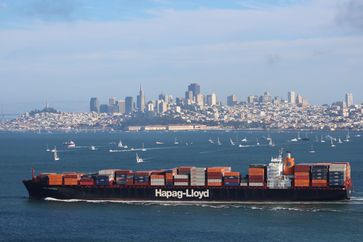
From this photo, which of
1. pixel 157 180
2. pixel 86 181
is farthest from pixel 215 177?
pixel 86 181

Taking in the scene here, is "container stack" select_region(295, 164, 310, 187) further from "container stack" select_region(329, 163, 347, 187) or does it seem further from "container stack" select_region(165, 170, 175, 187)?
"container stack" select_region(165, 170, 175, 187)

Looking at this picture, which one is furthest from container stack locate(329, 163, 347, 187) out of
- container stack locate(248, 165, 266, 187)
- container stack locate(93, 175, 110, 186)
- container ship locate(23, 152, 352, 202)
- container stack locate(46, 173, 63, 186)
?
container stack locate(46, 173, 63, 186)

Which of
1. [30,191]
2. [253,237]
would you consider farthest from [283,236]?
[30,191]

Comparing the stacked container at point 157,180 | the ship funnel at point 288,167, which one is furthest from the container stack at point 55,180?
the ship funnel at point 288,167

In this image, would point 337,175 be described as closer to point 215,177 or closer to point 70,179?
point 215,177

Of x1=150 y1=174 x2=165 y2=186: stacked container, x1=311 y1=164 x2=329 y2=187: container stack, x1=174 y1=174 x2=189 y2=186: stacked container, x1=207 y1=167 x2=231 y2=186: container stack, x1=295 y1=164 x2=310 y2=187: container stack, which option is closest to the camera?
x1=311 y1=164 x2=329 y2=187: container stack

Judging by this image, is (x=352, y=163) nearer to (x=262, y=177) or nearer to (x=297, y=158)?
(x=297, y=158)

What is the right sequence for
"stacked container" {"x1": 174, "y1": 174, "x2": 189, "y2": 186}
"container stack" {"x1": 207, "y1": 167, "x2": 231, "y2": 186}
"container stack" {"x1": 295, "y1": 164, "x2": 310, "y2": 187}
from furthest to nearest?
"stacked container" {"x1": 174, "y1": 174, "x2": 189, "y2": 186}, "container stack" {"x1": 207, "y1": 167, "x2": 231, "y2": 186}, "container stack" {"x1": 295, "y1": 164, "x2": 310, "y2": 187}
